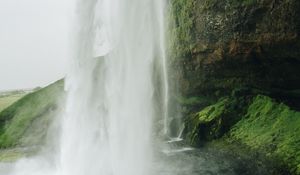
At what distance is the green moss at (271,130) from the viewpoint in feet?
61.2

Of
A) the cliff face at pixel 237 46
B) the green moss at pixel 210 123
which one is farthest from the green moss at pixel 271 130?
the cliff face at pixel 237 46

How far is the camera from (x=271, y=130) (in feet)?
69.2

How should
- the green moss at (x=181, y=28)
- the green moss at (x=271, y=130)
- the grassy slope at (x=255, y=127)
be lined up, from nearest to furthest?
the green moss at (x=271, y=130) → the grassy slope at (x=255, y=127) → the green moss at (x=181, y=28)

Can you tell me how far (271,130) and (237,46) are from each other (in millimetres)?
5018

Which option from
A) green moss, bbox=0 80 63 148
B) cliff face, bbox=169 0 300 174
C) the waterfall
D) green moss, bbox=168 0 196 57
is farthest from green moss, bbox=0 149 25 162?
green moss, bbox=168 0 196 57

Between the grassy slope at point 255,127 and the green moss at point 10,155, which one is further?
the green moss at point 10,155

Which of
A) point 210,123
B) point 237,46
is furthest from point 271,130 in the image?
point 237,46

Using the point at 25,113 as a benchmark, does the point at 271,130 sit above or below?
below

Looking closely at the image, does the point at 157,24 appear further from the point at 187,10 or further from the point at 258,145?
the point at 258,145

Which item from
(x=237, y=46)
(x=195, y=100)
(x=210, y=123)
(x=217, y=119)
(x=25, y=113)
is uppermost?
(x=237, y=46)

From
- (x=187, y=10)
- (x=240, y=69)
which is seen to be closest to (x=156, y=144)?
(x=240, y=69)

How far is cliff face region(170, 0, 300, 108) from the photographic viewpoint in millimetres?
21391

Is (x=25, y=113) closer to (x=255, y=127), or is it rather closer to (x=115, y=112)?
(x=115, y=112)

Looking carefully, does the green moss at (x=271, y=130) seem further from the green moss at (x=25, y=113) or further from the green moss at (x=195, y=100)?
the green moss at (x=25, y=113)
